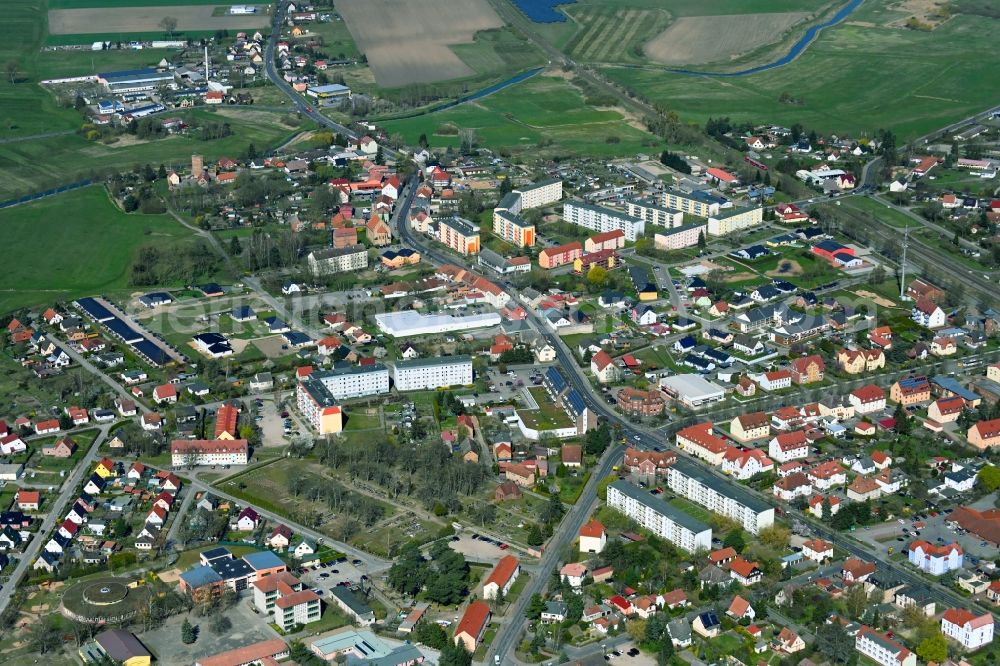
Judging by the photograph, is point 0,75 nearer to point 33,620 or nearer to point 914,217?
point 914,217

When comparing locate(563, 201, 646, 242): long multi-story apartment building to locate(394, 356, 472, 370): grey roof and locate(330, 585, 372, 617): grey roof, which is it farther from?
locate(330, 585, 372, 617): grey roof

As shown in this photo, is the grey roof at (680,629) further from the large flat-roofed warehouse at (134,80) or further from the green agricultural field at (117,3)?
the green agricultural field at (117,3)

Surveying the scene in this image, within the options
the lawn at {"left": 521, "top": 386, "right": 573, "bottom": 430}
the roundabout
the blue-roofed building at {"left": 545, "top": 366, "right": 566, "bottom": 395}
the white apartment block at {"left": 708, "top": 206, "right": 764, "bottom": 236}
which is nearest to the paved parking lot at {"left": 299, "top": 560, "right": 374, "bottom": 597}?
the roundabout

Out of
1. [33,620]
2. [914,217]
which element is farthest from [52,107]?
[33,620]

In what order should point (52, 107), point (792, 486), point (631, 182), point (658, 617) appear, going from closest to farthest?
point (658, 617) < point (792, 486) < point (631, 182) < point (52, 107)

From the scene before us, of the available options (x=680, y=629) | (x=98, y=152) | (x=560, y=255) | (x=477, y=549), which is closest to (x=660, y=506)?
(x=477, y=549)

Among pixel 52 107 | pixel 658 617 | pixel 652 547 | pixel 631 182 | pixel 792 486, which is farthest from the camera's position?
pixel 52 107

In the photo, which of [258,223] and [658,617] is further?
[258,223]
